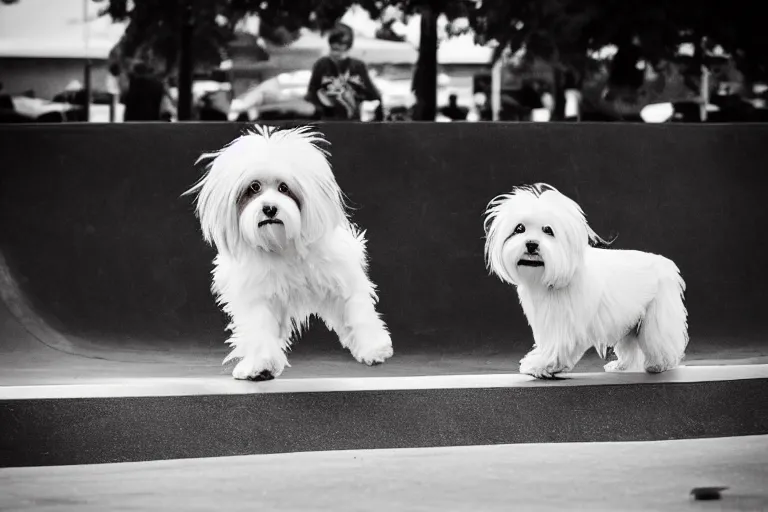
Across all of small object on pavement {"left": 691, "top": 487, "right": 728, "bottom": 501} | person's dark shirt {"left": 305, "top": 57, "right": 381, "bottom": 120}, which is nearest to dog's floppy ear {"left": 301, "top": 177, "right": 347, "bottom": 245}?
person's dark shirt {"left": 305, "top": 57, "right": 381, "bottom": 120}

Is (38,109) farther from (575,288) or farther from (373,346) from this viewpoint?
(575,288)

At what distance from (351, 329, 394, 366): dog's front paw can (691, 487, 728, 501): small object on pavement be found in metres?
1.08

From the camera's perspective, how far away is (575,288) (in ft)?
14.1

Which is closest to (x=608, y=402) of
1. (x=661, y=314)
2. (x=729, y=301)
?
(x=661, y=314)

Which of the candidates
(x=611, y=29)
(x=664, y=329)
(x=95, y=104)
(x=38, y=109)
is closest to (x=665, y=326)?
(x=664, y=329)

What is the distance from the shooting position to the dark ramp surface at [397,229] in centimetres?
488

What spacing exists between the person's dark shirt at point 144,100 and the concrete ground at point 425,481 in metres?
1.54

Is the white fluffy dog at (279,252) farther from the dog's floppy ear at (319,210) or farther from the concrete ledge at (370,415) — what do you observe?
the concrete ledge at (370,415)

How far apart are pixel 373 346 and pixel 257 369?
42 cm

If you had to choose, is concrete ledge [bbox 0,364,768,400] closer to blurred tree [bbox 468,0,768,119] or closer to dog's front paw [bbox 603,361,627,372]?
dog's front paw [bbox 603,361,627,372]

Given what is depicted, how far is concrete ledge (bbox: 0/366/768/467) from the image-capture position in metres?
4.06

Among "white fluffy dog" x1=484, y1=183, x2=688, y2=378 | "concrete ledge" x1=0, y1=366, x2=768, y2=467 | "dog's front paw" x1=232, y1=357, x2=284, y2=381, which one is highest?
"white fluffy dog" x1=484, y1=183, x2=688, y2=378

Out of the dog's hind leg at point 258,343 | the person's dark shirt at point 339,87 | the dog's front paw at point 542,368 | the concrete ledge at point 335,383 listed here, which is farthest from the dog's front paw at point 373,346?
the person's dark shirt at point 339,87

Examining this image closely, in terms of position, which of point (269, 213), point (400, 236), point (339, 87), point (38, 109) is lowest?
point (400, 236)
